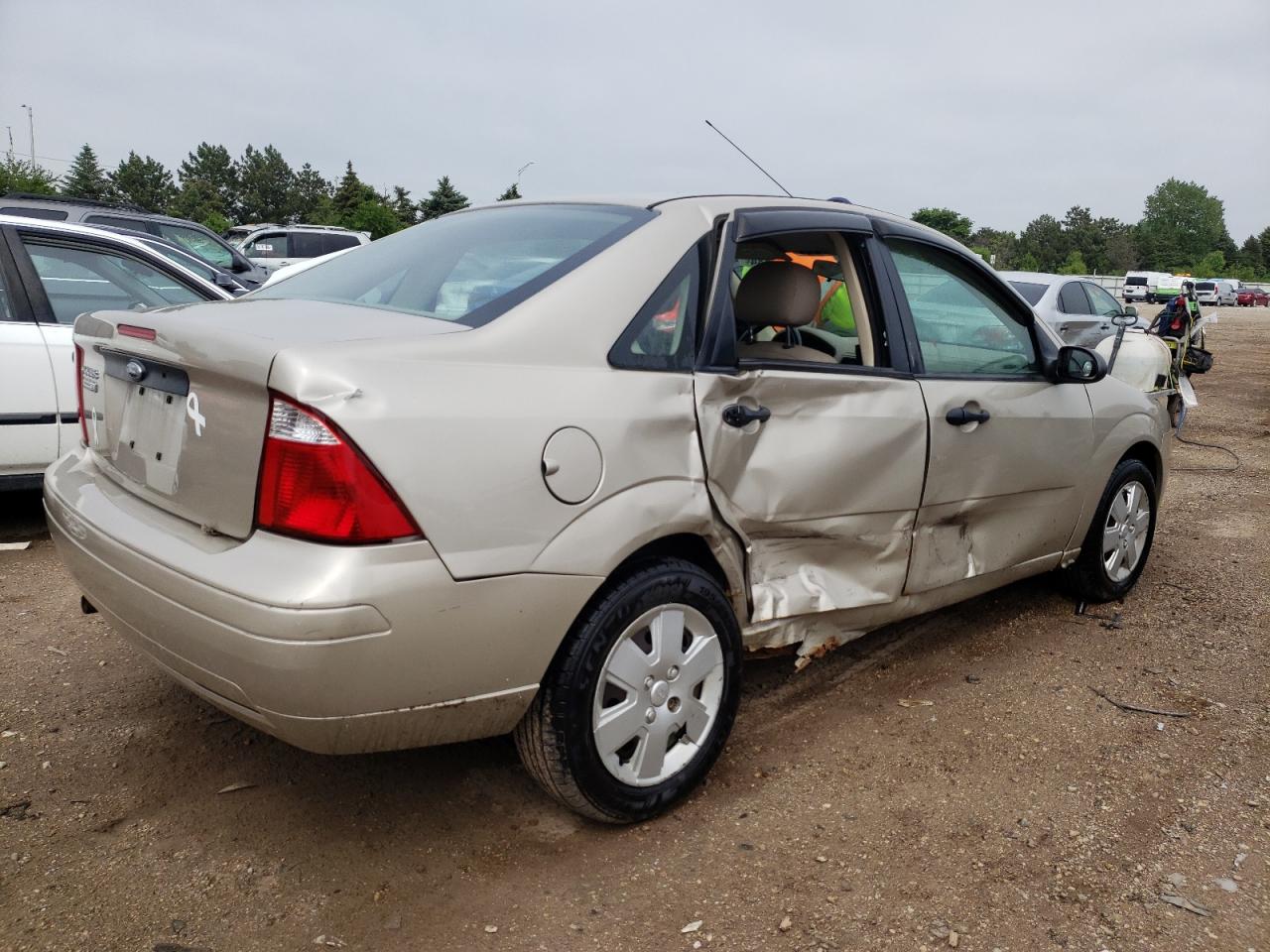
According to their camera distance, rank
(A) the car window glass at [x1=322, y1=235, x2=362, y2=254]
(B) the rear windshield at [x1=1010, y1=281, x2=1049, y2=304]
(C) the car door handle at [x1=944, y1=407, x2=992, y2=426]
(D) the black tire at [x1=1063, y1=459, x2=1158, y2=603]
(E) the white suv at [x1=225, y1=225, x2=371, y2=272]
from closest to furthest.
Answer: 1. (C) the car door handle at [x1=944, y1=407, x2=992, y2=426]
2. (D) the black tire at [x1=1063, y1=459, x2=1158, y2=603]
3. (B) the rear windshield at [x1=1010, y1=281, x2=1049, y2=304]
4. (E) the white suv at [x1=225, y1=225, x2=371, y2=272]
5. (A) the car window glass at [x1=322, y1=235, x2=362, y2=254]

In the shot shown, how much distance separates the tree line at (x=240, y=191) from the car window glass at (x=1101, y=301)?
3728cm

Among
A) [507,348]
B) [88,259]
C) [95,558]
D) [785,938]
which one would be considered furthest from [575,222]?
[88,259]

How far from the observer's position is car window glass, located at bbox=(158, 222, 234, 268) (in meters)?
13.0

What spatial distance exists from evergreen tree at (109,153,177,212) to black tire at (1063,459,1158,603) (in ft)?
276

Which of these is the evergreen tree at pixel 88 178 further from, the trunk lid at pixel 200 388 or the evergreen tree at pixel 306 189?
the trunk lid at pixel 200 388

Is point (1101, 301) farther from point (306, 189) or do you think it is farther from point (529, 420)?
point (306, 189)

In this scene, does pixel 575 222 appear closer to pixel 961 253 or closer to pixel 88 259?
pixel 961 253

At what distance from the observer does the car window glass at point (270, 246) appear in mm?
21406

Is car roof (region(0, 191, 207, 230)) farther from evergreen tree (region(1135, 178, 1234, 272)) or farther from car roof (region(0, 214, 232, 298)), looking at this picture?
evergreen tree (region(1135, 178, 1234, 272))

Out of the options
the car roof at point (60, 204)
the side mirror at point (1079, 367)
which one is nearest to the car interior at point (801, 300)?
the side mirror at point (1079, 367)

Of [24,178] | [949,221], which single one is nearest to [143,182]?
[24,178]

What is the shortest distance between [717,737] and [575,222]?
1.47 m

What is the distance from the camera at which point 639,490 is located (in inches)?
95.6

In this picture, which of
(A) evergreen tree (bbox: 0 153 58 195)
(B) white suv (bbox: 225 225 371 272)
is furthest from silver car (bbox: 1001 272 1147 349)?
(A) evergreen tree (bbox: 0 153 58 195)
